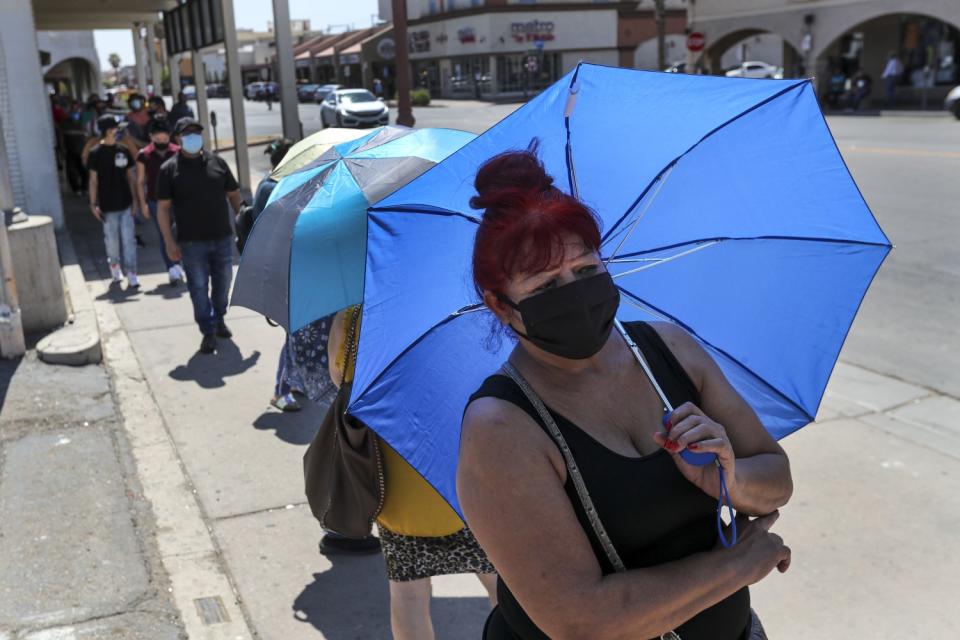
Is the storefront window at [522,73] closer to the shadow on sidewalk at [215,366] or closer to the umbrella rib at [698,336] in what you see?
the shadow on sidewalk at [215,366]

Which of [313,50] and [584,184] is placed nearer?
[584,184]

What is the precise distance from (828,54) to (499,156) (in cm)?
3994

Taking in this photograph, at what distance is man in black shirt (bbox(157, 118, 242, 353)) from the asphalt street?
16.4ft

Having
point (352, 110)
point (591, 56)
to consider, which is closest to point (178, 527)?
point (352, 110)

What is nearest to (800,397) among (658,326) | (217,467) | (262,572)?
(658,326)

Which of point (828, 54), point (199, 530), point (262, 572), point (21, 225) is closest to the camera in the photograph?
point (262, 572)

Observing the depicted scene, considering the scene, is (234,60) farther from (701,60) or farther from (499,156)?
(701,60)

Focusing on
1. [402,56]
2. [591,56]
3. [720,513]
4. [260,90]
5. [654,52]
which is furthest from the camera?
[260,90]

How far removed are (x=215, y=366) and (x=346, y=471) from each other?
4.61 metres

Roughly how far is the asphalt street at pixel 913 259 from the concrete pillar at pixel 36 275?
6.41 m

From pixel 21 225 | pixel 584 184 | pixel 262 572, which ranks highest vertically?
pixel 584 184

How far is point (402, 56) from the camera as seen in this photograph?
776 inches

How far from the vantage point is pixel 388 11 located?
7938 centimetres

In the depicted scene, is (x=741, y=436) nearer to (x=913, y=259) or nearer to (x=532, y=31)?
(x=913, y=259)
